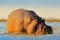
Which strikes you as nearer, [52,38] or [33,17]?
[52,38]

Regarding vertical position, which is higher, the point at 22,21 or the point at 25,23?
the point at 22,21

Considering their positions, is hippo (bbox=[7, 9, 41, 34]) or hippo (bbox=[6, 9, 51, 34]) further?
hippo (bbox=[7, 9, 41, 34])

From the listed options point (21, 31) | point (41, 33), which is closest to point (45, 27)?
point (41, 33)

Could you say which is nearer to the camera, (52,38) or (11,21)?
(52,38)

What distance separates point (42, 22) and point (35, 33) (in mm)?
1178

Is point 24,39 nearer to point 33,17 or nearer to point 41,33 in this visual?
point 41,33

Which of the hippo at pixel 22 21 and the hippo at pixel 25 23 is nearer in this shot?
the hippo at pixel 25 23

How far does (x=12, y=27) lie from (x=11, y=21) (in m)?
0.49

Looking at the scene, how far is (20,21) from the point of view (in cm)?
2622

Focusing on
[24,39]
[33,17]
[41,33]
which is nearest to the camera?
[24,39]

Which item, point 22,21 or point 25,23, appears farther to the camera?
→ point 22,21

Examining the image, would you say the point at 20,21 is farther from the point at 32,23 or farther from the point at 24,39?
the point at 24,39

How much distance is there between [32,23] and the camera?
83.3ft

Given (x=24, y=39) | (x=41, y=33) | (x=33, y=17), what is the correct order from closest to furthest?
(x=24, y=39) → (x=41, y=33) → (x=33, y=17)
